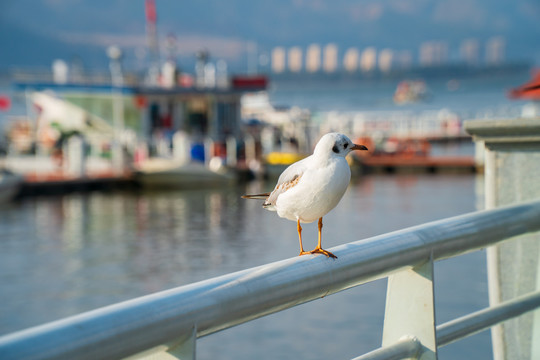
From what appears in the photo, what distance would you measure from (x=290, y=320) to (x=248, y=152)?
74.2 feet

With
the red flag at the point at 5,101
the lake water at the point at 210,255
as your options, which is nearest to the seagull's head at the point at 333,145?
the lake water at the point at 210,255

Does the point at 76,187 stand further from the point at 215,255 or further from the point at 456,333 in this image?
the point at 456,333

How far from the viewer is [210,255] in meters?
15.8

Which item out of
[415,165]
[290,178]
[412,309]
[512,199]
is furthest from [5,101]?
[412,309]

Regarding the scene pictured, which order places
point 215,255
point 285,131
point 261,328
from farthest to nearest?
point 285,131 → point 215,255 → point 261,328

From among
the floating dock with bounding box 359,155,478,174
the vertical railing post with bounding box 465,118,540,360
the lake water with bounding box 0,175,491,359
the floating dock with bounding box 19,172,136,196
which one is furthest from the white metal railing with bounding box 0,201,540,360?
the floating dock with bounding box 359,155,478,174

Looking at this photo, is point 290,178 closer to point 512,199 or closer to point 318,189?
point 318,189

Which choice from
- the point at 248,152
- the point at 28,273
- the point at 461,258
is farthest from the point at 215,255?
the point at 248,152

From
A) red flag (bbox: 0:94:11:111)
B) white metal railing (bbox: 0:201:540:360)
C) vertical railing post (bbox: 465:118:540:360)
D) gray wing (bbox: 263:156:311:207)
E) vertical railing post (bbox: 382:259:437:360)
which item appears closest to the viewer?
white metal railing (bbox: 0:201:540:360)

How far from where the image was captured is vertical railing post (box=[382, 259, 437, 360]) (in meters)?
2.12

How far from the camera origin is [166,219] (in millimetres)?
21391

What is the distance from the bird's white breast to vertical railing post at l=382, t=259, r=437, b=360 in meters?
0.31

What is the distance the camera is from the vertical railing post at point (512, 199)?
10.2 ft

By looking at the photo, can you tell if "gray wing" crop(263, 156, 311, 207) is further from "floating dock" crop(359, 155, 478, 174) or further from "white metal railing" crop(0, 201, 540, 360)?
"floating dock" crop(359, 155, 478, 174)
